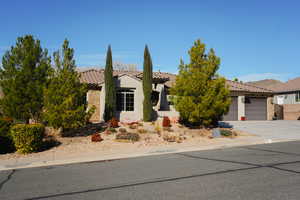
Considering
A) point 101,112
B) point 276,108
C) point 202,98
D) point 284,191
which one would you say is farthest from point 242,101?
point 284,191

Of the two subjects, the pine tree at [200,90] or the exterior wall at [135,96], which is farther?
the exterior wall at [135,96]

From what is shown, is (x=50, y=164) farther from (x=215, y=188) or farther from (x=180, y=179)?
(x=215, y=188)

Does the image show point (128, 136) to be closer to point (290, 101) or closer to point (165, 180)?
point (165, 180)

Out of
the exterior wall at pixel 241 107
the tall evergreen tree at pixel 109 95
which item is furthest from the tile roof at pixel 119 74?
the tall evergreen tree at pixel 109 95

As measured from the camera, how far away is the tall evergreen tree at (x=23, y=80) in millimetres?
14773

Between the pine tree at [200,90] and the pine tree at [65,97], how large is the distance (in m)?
6.31

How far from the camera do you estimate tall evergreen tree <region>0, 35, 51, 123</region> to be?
14.8 m

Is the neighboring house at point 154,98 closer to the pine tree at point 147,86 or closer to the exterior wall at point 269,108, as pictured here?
the exterior wall at point 269,108

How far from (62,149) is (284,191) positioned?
33.2ft

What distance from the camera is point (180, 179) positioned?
22.1 feet

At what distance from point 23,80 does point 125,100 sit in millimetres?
8786

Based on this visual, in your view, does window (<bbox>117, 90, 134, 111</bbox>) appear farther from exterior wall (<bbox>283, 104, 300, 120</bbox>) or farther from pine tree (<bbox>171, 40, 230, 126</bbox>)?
exterior wall (<bbox>283, 104, 300, 120</bbox>)

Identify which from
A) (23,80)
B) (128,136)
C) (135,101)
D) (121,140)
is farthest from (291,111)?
(23,80)

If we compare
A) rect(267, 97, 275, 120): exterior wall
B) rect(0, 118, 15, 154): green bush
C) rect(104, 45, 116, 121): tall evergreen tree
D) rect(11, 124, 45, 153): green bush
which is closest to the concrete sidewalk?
rect(11, 124, 45, 153): green bush
